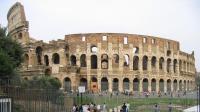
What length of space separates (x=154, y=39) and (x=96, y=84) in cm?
1009

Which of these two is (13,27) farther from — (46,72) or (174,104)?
(174,104)

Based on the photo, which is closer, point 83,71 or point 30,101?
point 30,101

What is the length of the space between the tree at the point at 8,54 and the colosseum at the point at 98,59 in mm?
24070

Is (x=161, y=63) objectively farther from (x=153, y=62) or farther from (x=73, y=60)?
(x=73, y=60)

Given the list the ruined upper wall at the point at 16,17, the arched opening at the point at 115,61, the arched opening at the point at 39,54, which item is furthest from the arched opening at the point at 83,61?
the ruined upper wall at the point at 16,17

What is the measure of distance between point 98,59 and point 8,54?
29920 millimetres

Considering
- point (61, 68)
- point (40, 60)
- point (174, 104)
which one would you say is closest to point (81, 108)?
point (174, 104)

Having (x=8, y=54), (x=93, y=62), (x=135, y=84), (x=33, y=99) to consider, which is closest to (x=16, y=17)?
(x=93, y=62)

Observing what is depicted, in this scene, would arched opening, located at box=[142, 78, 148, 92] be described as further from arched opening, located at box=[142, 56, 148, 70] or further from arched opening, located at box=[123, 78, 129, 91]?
arched opening, located at box=[142, 56, 148, 70]

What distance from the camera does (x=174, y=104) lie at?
45156mm

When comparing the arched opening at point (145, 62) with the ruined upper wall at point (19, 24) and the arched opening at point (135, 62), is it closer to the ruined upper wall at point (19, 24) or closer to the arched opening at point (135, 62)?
the arched opening at point (135, 62)

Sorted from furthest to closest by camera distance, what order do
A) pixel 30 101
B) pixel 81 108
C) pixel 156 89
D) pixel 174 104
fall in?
pixel 156 89, pixel 174 104, pixel 81 108, pixel 30 101

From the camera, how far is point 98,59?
220 feet

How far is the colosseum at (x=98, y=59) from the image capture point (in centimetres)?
6600
